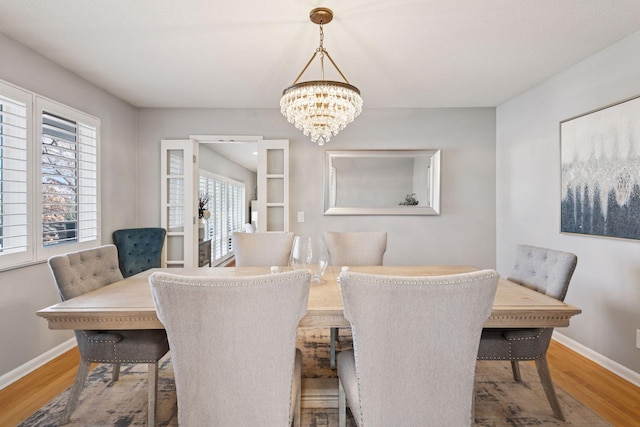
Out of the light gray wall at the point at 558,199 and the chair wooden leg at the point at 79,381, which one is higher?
the light gray wall at the point at 558,199

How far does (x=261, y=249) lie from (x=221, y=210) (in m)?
4.38

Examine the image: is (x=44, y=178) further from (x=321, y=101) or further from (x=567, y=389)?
(x=567, y=389)

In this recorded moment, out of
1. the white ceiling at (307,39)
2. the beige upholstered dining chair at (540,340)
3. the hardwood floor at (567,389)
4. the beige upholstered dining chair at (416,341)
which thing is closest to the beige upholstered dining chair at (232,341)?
the beige upholstered dining chair at (416,341)

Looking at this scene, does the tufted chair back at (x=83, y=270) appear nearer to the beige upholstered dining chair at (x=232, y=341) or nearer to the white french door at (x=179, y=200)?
the beige upholstered dining chair at (x=232, y=341)

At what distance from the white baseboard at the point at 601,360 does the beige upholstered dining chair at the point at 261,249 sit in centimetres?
256

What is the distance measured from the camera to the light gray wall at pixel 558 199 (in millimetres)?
2330

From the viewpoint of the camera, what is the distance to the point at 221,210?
672 cm

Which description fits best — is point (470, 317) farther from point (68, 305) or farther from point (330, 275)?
point (68, 305)

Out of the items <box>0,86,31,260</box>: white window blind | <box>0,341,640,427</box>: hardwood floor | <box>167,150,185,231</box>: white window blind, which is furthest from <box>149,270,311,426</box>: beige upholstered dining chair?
<box>167,150,185,231</box>: white window blind

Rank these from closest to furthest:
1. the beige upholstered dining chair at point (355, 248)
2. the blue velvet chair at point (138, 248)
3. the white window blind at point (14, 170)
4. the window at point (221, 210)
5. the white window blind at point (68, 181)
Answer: the white window blind at point (14, 170), the white window blind at point (68, 181), the beige upholstered dining chair at point (355, 248), the blue velvet chair at point (138, 248), the window at point (221, 210)

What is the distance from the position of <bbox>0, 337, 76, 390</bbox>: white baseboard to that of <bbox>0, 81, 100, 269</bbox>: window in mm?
743

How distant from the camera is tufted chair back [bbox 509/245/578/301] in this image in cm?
173

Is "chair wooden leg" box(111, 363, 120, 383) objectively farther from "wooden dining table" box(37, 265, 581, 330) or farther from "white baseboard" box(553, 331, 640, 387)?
"white baseboard" box(553, 331, 640, 387)

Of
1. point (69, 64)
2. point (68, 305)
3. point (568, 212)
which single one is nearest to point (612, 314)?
point (568, 212)
